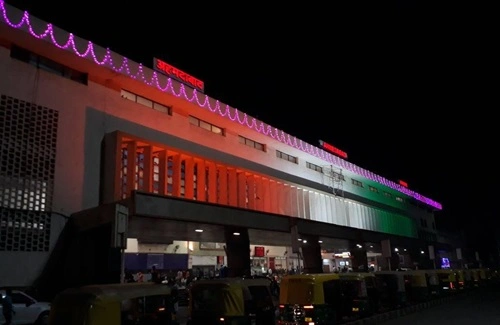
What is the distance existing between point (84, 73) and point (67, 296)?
17.1 metres

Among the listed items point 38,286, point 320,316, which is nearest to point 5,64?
point 38,286

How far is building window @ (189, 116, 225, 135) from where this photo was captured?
1135 inches

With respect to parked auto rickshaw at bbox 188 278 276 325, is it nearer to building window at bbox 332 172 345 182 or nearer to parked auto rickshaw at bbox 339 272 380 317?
parked auto rickshaw at bbox 339 272 380 317

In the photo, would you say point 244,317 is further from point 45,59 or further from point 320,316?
point 45,59

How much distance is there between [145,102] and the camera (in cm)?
2556

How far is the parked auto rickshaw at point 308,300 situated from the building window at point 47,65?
15.0m

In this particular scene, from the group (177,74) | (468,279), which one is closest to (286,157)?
(177,74)

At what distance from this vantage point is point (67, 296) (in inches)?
296

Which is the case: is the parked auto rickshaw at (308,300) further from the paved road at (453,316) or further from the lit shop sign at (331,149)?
the lit shop sign at (331,149)

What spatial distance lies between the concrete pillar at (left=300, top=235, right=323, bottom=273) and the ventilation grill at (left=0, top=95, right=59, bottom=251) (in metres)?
15.6

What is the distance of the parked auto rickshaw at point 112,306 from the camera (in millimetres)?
7133

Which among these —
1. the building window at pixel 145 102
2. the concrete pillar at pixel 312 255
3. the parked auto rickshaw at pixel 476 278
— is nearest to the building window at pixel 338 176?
the parked auto rickshaw at pixel 476 278

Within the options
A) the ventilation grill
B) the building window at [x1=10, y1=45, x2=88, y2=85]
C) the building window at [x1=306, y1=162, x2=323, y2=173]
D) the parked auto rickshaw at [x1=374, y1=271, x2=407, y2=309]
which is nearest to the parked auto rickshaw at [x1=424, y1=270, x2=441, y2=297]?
the parked auto rickshaw at [x1=374, y1=271, x2=407, y2=309]

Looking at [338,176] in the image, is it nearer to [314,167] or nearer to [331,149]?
[331,149]
